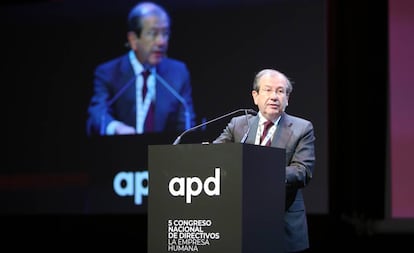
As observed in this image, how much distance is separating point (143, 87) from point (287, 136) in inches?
106

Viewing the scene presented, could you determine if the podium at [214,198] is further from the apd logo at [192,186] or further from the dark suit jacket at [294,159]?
the dark suit jacket at [294,159]

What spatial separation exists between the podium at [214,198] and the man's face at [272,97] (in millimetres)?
307

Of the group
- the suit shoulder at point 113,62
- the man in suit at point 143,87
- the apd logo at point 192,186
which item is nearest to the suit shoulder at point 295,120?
the apd logo at point 192,186

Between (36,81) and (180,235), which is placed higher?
(36,81)

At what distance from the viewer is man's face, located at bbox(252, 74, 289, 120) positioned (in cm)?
314

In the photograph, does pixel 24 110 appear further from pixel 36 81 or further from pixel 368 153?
pixel 368 153

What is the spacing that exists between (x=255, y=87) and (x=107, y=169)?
287 cm

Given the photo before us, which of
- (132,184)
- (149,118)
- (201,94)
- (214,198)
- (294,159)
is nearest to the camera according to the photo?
(214,198)

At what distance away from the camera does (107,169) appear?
231 inches

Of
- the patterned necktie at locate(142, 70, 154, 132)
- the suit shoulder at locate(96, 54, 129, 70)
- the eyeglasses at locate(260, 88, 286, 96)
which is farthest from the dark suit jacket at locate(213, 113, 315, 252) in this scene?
the suit shoulder at locate(96, 54, 129, 70)

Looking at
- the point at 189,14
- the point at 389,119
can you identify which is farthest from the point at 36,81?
the point at 389,119

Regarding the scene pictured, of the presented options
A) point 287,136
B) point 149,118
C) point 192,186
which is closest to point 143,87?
point 149,118

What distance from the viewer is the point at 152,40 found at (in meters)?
5.75

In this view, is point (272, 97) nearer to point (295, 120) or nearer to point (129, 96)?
point (295, 120)
